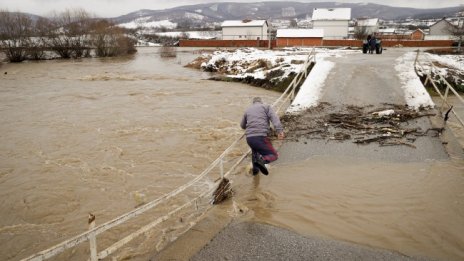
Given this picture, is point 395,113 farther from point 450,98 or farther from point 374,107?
point 450,98

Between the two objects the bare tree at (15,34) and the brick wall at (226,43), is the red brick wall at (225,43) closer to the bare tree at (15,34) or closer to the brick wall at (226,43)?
the brick wall at (226,43)

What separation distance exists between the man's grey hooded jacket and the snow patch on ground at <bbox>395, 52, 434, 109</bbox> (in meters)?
7.15

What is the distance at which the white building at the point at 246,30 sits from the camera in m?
76.9

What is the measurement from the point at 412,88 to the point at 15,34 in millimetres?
52431

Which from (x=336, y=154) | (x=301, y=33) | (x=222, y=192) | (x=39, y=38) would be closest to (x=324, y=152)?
(x=336, y=154)

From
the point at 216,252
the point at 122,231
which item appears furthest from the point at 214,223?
the point at 122,231

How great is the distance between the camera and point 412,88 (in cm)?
1321

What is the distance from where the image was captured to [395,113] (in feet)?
34.7

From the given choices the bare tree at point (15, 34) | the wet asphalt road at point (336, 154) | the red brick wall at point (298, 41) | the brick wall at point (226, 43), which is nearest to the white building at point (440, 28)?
the red brick wall at point (298, 41)

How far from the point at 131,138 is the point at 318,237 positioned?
28.3 feet

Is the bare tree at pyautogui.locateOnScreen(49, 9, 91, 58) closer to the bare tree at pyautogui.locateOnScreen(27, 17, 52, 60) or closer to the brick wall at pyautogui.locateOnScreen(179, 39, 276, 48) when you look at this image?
the bare tree at pyautogui.locateOnScreen(27, 17, 52, 60)

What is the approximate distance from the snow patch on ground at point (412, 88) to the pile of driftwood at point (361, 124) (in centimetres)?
73

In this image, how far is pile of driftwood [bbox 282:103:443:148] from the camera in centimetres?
900

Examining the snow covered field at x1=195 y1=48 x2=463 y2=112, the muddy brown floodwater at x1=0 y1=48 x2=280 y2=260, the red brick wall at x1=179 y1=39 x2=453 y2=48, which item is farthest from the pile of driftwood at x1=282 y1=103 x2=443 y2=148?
the red brick wall at x1=179 y1=39 x2=453 y2=48
